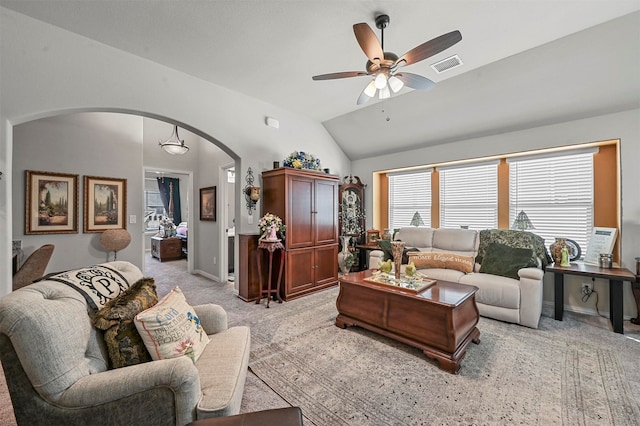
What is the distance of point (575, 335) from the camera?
9.15 ft

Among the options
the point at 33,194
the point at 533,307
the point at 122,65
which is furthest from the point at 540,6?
the point at 33,194

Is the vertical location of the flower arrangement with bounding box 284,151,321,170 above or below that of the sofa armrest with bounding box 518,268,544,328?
above

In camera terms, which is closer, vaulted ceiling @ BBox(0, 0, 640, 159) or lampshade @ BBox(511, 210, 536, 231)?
vaulted ceiling @ BBox(0, 0, 640, 159)

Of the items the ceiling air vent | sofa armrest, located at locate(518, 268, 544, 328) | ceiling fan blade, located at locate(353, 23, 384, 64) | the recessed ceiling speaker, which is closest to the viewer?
ceiling fan blade, located at locate(353, 23, 384, 64)

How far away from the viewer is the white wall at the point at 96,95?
2.35 m

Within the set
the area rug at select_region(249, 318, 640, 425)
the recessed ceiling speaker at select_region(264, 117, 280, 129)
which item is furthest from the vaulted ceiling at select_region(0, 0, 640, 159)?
the area rug at select_region(249, 318, 640, 425)

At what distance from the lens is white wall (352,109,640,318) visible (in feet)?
10.1

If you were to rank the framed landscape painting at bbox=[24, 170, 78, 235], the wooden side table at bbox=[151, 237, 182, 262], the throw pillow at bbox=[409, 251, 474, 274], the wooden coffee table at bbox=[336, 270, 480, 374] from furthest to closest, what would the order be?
the wooden side table at bbox=[151, 237, 182, 262], the throw pillow at bbox=[409, 251, 474, 274], the framed landscape painting at bbox=[24, 170, 78, 235], the wooden coffee table at bbox=[336, 270, 480, 374]

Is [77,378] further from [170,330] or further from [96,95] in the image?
[96,95]

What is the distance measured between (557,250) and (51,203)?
6671 mm

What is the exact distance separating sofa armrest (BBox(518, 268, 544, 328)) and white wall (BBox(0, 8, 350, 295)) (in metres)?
3.58

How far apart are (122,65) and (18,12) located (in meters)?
0.77

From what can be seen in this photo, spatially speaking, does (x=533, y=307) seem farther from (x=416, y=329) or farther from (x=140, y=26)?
(x=140, y=26)

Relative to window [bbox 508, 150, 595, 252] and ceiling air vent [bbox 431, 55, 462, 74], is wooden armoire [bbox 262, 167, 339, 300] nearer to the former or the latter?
ceiling air vent [bbox 431, 55, 462, 74]
